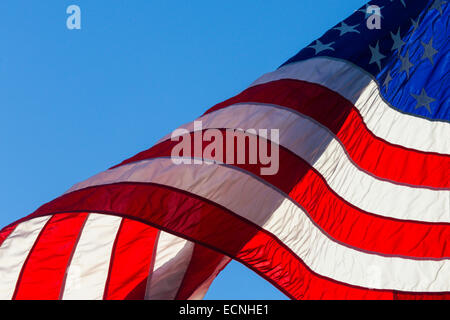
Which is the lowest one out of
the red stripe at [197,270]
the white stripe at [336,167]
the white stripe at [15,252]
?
the red stripe at [197,270]

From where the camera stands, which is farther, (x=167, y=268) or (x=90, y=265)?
(x=167, y=268)

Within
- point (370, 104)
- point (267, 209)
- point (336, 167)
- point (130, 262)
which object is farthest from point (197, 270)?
point (370, 104)

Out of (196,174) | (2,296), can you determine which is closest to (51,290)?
(2,296)

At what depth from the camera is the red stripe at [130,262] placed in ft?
31.4

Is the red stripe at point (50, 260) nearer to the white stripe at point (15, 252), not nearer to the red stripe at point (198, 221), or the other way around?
the white stripe at point (15, 252)

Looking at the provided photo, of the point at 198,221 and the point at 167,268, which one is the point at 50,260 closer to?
the point at 167,268

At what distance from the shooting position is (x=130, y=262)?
970 centimetres

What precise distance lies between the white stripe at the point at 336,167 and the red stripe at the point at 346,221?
0.11 m

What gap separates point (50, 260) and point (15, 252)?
564 mm

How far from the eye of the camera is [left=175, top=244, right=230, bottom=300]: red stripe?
9.77 meters

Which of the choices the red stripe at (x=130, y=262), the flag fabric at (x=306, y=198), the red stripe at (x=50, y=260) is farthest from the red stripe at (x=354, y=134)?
the red stripe at (x=50, y=260)

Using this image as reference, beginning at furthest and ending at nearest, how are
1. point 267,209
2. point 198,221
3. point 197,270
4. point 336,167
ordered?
point 197,270, point 336,167, point 267,209, point 198,221

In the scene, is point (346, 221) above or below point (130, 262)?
above

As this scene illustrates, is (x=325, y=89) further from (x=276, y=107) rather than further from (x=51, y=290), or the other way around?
(x=51, y=290)
